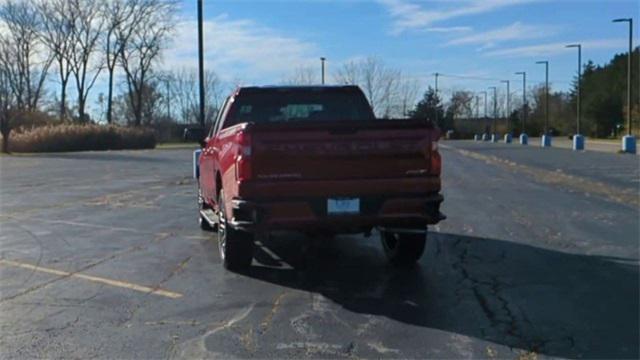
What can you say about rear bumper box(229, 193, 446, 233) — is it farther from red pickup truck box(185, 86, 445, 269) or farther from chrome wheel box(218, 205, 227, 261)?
chrome wheel box(218, 205, 227, 261)

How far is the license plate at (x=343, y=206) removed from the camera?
24.6 ft

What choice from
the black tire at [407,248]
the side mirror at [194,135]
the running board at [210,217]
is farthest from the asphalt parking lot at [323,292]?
the side mirror at [194,135]

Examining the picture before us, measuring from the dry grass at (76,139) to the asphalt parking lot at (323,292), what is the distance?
51.0 metres

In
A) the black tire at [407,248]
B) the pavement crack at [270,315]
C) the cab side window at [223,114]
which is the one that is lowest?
the pavement crack at [270,315]

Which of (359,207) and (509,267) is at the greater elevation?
(359,207)

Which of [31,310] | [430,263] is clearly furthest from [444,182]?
[31,310]

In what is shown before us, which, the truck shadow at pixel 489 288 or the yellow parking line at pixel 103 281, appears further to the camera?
the yellow parking line at pixel 103 281

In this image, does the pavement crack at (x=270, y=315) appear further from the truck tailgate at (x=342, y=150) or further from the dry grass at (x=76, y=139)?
the dry grass at (x=76, y=139)

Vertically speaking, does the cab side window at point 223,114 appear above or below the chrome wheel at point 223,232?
above

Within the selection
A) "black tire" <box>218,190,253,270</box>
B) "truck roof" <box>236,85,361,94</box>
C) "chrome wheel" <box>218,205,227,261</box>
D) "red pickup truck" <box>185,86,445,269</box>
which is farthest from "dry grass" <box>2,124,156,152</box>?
"red pickup truck" <box>185,86,445,269</box>

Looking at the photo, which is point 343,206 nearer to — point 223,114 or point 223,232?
point 223,232

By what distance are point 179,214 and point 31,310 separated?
730cm

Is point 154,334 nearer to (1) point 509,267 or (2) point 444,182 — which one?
(1) point 509,267

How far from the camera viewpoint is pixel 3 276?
826 centimetres
